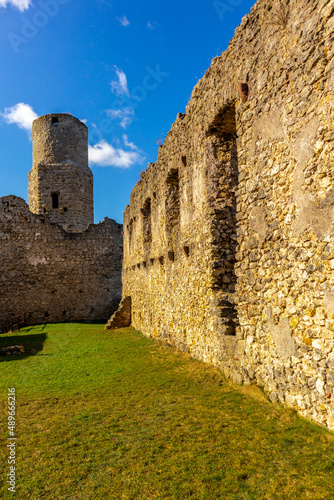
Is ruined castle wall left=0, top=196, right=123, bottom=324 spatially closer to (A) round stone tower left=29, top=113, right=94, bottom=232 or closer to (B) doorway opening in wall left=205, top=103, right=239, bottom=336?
(A) round stone tower left=29, top=113, right=94, bottom=232

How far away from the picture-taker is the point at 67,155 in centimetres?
2138

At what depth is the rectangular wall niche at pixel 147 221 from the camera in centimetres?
1138

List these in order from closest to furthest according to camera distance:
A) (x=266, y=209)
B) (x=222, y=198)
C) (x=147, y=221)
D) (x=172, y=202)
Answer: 1. (x=266, y=209)
2. (x=222, y=198)
3. (x=172, y=202)
4. (x=147, y=221)

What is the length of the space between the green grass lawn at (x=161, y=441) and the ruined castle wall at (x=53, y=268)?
395 inches

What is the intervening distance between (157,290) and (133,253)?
3.87m

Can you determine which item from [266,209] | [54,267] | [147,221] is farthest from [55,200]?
[266,209]

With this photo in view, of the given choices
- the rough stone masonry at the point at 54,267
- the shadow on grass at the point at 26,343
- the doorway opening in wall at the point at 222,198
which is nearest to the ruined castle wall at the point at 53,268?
the rough stone masonry at the point at 54,267

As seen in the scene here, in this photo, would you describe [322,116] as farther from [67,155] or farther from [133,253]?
[67,155]

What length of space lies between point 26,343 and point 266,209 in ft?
28.0

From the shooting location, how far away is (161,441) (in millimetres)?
3459

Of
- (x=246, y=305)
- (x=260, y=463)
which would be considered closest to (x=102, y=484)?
(x=260, y=463)

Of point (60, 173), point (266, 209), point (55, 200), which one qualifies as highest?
point (60, 173)

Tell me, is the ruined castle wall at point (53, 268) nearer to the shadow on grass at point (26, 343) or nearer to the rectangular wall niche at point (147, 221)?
the shadow on grass at point (26, 343)

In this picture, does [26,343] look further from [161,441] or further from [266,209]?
[266,209]
